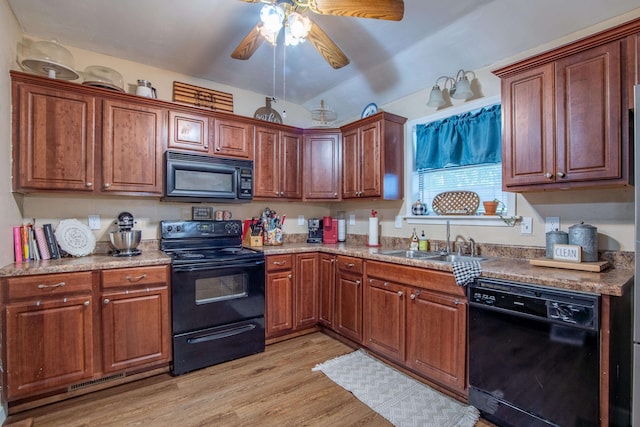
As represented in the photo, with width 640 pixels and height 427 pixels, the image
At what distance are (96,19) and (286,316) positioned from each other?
2938 mm

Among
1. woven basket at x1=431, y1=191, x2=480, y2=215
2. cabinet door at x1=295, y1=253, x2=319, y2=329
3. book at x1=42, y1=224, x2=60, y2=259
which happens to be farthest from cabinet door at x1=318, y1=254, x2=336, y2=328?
book at x1=42, y1=224, x2=60, y2=259

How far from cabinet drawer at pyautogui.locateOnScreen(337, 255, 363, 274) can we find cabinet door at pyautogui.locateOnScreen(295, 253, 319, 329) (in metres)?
0.33

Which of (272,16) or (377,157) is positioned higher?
(272,16)

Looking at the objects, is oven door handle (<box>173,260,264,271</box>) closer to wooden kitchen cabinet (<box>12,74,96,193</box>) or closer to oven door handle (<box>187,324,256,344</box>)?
oven door handle (<box>187,324,256,344</box>)

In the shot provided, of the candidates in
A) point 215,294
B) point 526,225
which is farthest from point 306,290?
point 526,225

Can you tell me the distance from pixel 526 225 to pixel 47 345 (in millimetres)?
3476

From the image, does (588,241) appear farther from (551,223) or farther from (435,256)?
(435,256)

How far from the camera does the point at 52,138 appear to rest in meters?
2.31

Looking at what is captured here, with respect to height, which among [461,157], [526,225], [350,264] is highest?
[461,157]

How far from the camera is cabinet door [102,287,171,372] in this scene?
7.29ft

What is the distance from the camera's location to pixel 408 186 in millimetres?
3195

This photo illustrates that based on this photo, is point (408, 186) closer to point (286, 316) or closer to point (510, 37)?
point (510, 37)

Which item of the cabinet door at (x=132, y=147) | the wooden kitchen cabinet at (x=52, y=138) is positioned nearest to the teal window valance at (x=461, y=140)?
the cabinet door at (x=132, y=147)

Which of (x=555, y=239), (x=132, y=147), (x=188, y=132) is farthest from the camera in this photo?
(x=188, y=132)
